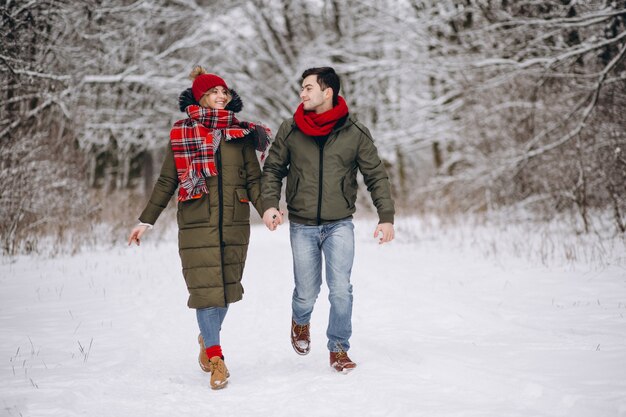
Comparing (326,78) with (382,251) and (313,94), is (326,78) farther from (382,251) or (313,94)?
(382,251)

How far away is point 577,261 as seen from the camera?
6.27 m

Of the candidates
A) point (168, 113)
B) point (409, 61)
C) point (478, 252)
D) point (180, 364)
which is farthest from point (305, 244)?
point (168, 113)

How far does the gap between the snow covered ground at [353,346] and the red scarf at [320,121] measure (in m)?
1.49

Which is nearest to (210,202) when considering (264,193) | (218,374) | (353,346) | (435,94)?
(264,193)

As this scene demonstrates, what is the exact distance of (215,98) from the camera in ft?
10.6

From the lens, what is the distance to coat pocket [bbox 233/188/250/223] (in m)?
3.13

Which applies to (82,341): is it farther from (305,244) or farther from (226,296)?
(305,244)

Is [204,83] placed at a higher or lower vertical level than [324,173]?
higher

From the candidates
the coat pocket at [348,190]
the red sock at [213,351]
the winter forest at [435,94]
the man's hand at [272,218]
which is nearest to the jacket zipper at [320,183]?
the coat pocket at [348,190]

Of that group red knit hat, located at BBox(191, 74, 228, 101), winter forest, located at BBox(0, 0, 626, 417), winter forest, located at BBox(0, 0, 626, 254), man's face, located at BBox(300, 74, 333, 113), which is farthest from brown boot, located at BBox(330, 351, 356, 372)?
winter forest, located at BBox(0, 0, 626, 254)

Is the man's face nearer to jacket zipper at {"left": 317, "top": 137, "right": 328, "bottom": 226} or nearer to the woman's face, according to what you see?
jacket zipper at {"left": 317, "top": 137, "right": 328, "bottom": 226}

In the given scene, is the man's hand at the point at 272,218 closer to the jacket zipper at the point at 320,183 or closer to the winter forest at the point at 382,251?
the jacket zipper at the point at 320,183

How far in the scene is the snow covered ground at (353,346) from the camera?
2.62 meters

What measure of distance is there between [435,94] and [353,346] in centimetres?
1251
